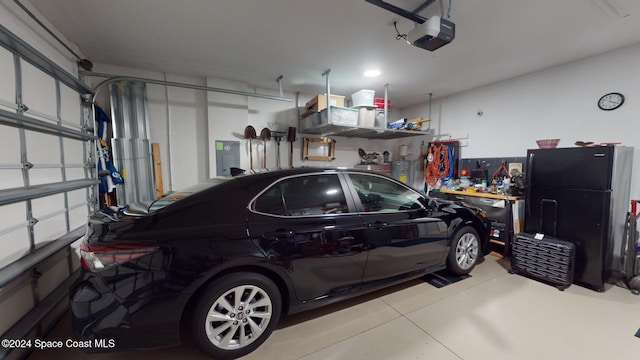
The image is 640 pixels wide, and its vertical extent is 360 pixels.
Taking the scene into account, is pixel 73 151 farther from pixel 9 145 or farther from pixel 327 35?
pixel 327 35

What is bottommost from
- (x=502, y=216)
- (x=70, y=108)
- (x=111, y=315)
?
(x=111, y=315)

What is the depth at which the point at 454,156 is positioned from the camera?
4688mm

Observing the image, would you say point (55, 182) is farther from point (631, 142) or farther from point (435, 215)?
point (631, 142)

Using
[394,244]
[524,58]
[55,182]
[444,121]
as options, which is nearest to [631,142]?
[524,58]

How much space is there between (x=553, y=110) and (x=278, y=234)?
4366 mm

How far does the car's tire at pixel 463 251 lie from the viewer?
2.63 m

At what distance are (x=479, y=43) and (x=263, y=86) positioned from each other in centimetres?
327

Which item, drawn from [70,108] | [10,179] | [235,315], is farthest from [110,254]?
[70,108]

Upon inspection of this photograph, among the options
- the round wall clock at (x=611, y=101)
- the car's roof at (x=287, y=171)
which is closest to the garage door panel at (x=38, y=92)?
the car's roof at (x=287, y=171)

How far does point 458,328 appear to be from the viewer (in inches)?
73.9

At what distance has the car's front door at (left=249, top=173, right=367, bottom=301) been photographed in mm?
1662

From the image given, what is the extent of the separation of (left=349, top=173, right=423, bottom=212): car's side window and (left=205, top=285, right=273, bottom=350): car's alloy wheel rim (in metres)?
1.11

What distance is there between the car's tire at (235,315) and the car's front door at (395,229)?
88cm

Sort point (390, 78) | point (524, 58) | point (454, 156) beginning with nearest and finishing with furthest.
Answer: point (524, 58), point (390, 78), point (454, 156)
